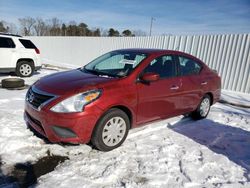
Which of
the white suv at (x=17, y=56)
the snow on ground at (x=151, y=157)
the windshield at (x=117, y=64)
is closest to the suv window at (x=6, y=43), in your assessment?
the white suv at (x=17, y=56)

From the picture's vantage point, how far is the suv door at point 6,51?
9.38 meters

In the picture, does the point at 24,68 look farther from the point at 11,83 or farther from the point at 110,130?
the point at 110,130

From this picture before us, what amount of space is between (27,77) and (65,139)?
7.62 meters

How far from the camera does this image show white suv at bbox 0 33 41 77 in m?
9.46

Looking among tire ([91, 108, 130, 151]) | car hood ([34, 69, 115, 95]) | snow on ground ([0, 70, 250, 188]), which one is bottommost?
snow on ground ([0, 70, 250, 188])

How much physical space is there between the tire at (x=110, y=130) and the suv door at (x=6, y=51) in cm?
741

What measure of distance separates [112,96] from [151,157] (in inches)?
44.5

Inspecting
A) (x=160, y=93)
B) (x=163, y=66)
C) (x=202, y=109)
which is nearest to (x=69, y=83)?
(x=160, y=93)

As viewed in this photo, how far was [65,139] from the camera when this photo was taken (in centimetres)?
353

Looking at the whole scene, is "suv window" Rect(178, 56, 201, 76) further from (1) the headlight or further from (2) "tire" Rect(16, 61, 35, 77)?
(2) "tire" Rect(16, 61, 35, 77)

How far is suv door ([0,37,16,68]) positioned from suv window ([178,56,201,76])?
7278 mm

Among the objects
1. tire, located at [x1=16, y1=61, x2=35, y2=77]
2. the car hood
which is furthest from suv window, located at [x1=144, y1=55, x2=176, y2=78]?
tire, located at [x1=16, y1=61, x2=35, y2=77]

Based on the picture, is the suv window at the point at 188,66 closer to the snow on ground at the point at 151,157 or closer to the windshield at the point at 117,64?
the windshield at the point at 117,64

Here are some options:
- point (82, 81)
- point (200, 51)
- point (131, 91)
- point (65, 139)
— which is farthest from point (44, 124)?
point (200, 51)
